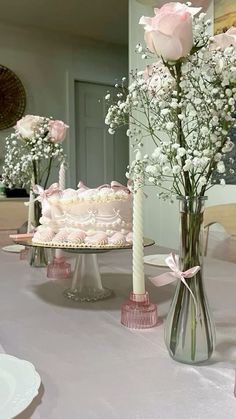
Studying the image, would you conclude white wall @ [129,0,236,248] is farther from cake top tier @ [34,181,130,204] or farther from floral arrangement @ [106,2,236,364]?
floral arrangement @ [106,2,236,364]

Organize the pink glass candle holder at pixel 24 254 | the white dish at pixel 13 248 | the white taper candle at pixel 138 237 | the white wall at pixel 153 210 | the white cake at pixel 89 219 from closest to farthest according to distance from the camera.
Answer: the white taper candle at pixel 138 237 < the white cake at pixel 89 219 < the pink glass candle holder at pixel 24 254 < the white dish at pixel 13 248 < the white wall at pixel 153 210

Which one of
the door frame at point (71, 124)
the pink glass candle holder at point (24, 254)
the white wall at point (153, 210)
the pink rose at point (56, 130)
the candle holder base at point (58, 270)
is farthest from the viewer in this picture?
the door frame at point (71, 124)

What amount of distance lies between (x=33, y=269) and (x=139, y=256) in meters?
0.57

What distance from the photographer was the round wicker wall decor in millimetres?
3674

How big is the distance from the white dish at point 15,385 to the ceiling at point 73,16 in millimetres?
3171

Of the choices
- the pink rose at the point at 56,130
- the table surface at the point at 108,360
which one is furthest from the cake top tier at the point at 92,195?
the pink rose at the point at 56,130

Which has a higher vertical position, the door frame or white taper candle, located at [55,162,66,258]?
the door frame

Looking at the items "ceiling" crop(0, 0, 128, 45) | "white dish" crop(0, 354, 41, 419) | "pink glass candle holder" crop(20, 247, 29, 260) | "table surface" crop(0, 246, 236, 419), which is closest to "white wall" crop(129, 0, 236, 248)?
"ceiling" crop(0, 0, 128, 45)

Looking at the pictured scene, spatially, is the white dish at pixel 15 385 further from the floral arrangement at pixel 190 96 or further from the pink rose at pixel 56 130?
the pink rose at pixel 56 130

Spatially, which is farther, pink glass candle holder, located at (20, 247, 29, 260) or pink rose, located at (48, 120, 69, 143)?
pink glass candle holder, located at (20, 247, 29, 260)

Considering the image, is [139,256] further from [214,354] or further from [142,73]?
[142,73]

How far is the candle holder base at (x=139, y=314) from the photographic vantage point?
0.74 meters

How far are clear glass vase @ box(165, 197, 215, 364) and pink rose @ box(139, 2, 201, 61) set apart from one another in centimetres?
19

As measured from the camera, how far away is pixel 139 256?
0.74m
